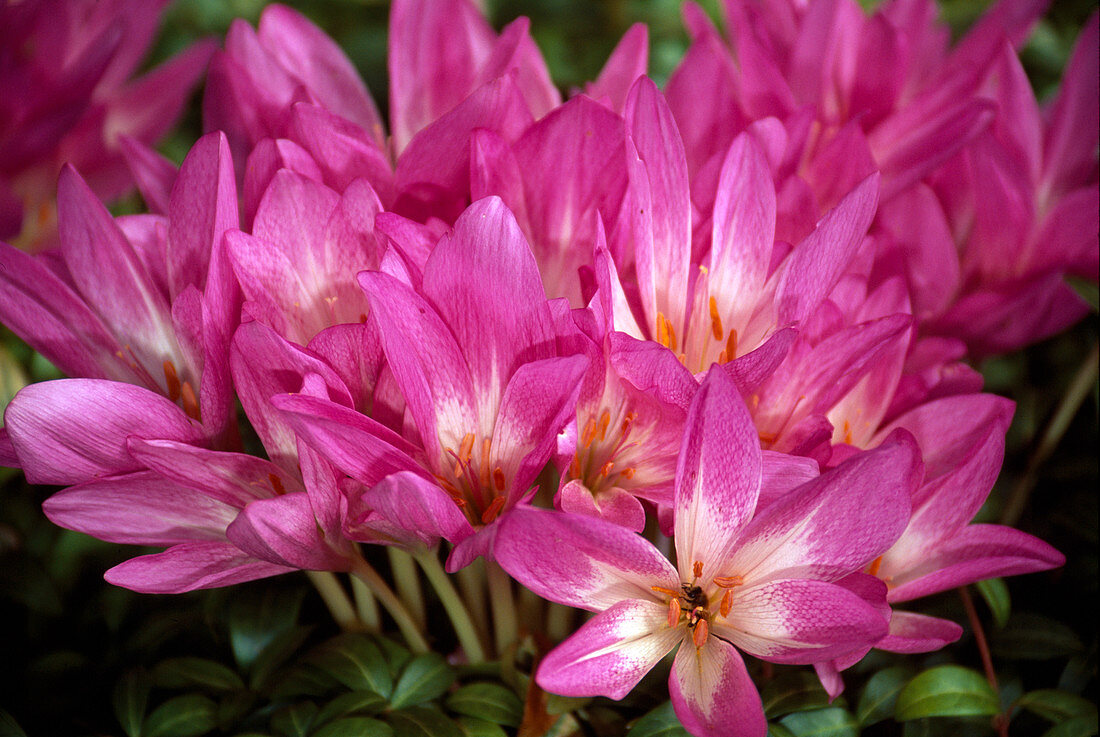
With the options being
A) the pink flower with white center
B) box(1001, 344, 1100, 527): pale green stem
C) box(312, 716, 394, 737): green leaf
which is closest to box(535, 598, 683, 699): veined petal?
the pink flower with white center

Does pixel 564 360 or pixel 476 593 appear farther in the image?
pixel 476 593

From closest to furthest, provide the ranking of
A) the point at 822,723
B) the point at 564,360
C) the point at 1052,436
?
1. the point at 564,360
2. the point at 822,723
3. the point at 1052,436

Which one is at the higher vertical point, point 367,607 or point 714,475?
point 714,475

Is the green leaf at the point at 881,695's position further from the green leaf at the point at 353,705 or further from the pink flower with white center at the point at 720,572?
the green leaf at the point at 353,705

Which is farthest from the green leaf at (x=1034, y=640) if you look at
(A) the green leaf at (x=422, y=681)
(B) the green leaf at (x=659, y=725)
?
(A) the green leaf at (x=422, y=681)

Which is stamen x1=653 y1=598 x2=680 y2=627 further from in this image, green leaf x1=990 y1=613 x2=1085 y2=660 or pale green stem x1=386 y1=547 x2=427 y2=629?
green leaf x1=990 y1=613 x2=1085 y2=660

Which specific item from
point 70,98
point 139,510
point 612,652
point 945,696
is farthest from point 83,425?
→ point 945,696

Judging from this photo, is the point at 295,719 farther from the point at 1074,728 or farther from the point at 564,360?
the point at 1074,728
